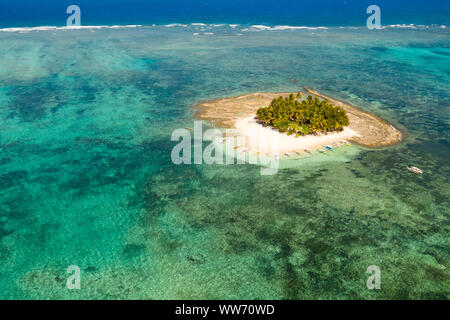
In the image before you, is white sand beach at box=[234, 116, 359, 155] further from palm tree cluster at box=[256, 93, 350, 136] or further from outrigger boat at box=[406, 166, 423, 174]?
outrigger boat at box=[406, 166, 423, 174]

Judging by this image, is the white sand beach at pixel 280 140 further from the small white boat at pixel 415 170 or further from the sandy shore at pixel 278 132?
the small white boat at pixel 415 170

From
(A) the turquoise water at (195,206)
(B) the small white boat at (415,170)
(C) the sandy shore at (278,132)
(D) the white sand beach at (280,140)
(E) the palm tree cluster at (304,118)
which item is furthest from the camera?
(E) the palm tree cluster at (304,118)

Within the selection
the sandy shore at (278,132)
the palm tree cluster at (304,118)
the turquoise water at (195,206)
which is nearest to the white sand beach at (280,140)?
the sandy shore at (278,132)
